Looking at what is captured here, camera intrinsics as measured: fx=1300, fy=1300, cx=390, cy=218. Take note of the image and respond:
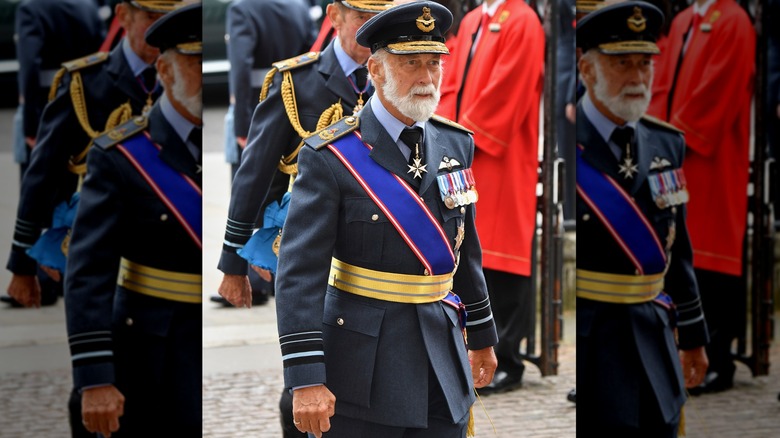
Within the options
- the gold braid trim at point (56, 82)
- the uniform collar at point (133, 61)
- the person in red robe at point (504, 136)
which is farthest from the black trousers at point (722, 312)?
the gold braid trim at point (56, 82)

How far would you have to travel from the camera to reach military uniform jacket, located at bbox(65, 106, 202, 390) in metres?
4.35

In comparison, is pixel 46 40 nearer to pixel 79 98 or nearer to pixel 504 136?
pixel 79 98

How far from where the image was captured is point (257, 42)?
15.2ft

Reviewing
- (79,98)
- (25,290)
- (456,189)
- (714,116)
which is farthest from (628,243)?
(25,290)

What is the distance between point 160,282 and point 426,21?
136 centimetres

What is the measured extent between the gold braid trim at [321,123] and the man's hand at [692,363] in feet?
5.57

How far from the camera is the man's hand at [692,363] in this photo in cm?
502

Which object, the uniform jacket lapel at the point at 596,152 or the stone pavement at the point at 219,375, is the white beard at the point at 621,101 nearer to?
the uniform jacket lapel at the point at 596,152

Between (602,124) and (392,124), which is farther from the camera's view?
(602,124)

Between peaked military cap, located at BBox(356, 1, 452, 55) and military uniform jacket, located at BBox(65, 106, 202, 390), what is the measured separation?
36.8 inches

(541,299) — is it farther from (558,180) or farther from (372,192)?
(372,192)

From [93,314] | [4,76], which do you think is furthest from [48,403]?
[4,76]

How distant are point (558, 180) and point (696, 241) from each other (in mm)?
609

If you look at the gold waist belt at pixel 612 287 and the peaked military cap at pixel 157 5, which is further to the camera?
the gold waist belt at pixel 612 287
